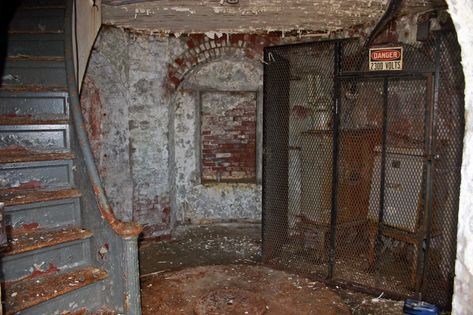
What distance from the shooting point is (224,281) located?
413cm

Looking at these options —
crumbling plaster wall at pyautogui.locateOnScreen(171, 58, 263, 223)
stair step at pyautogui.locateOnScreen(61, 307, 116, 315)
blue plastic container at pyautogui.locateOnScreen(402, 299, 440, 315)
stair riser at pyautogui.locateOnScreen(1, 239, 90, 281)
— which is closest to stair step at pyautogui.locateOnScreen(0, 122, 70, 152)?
stair riser at pyautogui.locateOnScreen(1, 239, 90, 281)

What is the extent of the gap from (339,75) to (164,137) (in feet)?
8.59

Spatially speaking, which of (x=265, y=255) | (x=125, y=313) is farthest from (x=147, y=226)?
(x=125, y=313)

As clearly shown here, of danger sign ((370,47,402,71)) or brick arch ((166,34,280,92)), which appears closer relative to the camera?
danger sign ((370,47,402,71))

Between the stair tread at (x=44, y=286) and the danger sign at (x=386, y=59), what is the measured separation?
3.11m

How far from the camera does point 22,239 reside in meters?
2.76

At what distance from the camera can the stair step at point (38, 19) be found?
351cm

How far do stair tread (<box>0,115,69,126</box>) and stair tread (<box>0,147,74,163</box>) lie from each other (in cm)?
21

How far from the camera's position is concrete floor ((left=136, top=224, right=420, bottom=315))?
3600 millimetres

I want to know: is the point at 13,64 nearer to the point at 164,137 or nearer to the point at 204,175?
the point at 164,137

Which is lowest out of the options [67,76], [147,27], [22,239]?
[22,239]

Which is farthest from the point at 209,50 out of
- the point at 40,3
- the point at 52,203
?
the point at 52,203

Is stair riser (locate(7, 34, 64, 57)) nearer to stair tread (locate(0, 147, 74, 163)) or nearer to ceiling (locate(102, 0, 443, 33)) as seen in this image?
ceiling (locate(102, 0, 443, 33))

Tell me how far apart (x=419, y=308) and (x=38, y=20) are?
4344 millimetres
